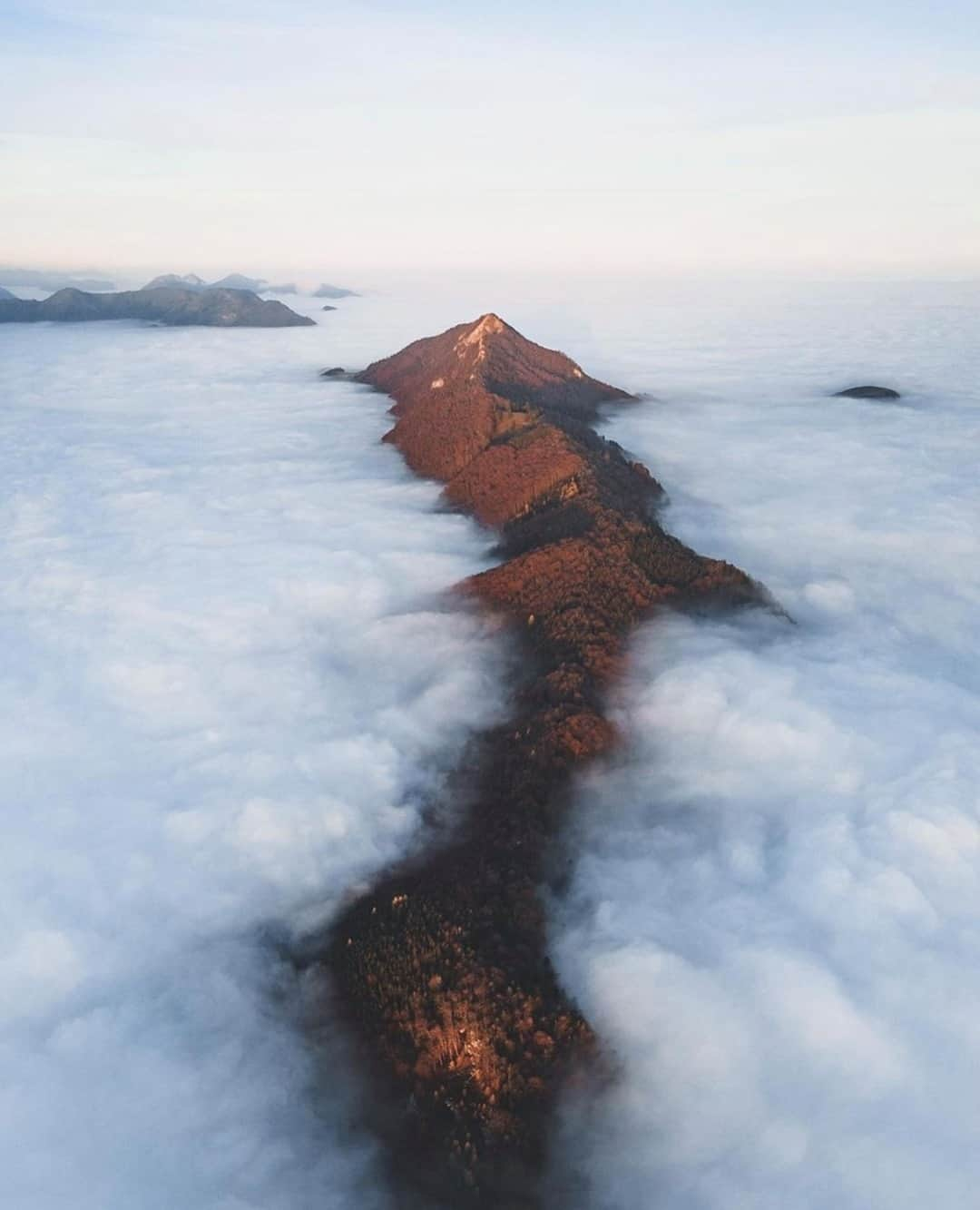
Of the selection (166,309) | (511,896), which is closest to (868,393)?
(511,896)

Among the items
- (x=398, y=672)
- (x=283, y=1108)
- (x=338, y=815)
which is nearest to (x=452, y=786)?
(x=338, y=815)

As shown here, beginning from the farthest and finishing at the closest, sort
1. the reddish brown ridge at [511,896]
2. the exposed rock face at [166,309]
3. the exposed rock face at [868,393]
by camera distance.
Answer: the exposed rock face at [166,309]
the exposed rock face at [868,393]
the reddish brown ridge at [511,896]

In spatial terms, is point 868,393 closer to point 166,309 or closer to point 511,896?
point 511,896

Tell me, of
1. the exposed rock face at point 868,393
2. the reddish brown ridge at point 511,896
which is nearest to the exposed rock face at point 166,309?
the exposed rock face at point 868,393

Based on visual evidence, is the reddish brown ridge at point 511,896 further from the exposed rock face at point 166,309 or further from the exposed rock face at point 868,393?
the exposed rock face at point 166,309

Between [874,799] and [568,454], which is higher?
[568,454]

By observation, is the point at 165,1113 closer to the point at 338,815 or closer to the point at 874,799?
the point at 338,815
